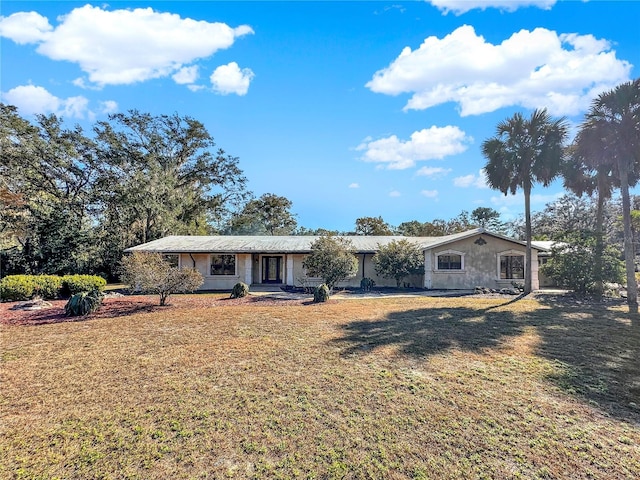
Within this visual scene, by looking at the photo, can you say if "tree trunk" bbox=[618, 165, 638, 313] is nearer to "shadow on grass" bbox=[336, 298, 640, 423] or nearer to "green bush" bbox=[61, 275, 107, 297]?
"shadow on grass" bbox=[336, 298, 640, 423]

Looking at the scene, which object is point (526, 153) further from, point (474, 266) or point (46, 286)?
point (46, 286)

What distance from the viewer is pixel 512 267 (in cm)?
1977

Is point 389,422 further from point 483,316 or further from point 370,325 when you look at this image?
point 483,316

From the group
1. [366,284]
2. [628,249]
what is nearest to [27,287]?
[366,284]

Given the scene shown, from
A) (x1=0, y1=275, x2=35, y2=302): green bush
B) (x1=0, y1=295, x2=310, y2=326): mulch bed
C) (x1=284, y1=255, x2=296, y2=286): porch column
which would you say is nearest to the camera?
(x1=0, y1=295, x2=310, y2=326): mulch bed

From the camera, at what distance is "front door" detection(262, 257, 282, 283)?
22703mm

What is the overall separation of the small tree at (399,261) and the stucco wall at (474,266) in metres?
0.62

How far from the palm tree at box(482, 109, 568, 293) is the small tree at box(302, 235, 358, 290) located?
28.3 feet

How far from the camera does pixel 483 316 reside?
10.9m

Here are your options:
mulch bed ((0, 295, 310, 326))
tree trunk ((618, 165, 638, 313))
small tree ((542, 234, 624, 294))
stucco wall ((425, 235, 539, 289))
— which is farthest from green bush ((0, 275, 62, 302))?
tree trunk ((618, 165, 638, 313))

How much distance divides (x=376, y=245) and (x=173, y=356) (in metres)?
16.5

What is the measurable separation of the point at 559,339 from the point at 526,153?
10.9 m

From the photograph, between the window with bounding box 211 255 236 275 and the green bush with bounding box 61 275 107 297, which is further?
the window with bounding box 211 255 236 275

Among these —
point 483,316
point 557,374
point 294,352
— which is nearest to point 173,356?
point 294,352
